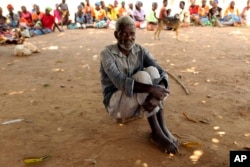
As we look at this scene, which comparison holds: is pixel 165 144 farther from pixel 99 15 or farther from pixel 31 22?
pixel 99 15

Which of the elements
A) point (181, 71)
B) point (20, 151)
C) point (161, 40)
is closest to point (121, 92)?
point (20, 151)

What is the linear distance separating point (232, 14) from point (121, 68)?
37.2ft

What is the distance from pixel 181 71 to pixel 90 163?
3374 millimetres

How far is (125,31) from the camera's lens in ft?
8.59

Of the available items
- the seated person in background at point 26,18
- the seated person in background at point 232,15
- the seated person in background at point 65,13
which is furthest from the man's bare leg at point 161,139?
the seated person in background at point 65,13

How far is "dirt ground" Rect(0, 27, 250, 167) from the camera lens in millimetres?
2637

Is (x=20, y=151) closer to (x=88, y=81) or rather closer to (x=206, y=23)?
(x=88, y=81)

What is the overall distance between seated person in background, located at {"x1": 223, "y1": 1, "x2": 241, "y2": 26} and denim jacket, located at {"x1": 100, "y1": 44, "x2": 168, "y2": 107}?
1074 centimetres

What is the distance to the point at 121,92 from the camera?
269 cm

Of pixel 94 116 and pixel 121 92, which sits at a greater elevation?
pixel 121 92

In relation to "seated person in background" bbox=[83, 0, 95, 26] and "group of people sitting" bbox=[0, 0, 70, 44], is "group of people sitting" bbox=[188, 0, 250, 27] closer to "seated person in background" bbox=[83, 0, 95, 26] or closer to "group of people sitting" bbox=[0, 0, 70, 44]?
"seated person in background" bbox=[83, 0, 95, 26]

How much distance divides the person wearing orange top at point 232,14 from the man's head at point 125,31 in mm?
10942

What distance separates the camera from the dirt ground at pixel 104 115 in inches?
104

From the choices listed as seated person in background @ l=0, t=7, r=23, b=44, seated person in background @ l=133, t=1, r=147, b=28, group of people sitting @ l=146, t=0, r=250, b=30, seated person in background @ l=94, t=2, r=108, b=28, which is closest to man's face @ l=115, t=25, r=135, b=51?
seated person in background @ l=0, t=7, r=23, b=44
